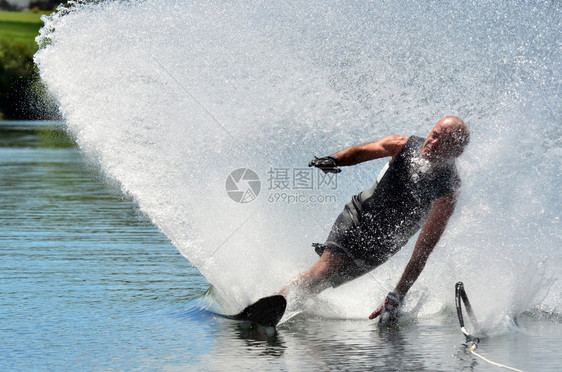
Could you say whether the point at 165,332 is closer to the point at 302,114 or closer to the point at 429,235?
the point at 429,235

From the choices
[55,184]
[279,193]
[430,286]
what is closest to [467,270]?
[430,286]

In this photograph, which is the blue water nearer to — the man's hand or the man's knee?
the man's hand

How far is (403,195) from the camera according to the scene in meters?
7.21

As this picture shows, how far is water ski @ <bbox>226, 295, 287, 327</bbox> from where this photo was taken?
22.9ft

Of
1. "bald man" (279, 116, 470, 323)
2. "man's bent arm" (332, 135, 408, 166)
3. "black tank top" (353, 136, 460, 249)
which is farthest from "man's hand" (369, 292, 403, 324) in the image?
"man's bent arm" (332, 135, 408, 166)

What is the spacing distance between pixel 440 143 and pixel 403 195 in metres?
0.50

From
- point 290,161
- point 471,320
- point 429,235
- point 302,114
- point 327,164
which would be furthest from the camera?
point 302,114

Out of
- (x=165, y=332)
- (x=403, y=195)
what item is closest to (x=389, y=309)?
(x=403, y=195)

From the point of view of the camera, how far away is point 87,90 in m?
9.22

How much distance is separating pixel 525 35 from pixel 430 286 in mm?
3228

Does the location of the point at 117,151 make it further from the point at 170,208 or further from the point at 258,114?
the point at 258,114

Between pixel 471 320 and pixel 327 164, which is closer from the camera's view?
pixel 471 320

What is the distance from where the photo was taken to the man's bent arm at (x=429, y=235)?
722cm

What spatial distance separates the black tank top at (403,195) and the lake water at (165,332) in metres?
0.67
